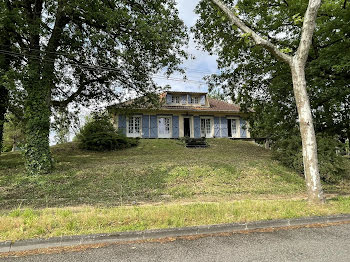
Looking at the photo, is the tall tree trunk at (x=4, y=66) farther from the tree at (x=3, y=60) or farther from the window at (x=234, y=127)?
the window at (x=234, y=127)

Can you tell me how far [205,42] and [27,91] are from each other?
30.5 ft

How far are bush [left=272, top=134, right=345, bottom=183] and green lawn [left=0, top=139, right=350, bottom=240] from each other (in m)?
0.37

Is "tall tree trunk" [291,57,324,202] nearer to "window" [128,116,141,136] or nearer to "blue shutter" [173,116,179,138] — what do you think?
"blue shutter" [173,116,179,138]

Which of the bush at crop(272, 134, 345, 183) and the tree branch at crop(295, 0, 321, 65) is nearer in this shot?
the tree branch at crop(295, 0, 321, 65)

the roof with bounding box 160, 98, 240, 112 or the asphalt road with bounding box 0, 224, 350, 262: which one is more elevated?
the roof with bounding box 160, 98, 240, 112

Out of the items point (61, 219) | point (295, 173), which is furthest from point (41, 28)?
point (295, 173)

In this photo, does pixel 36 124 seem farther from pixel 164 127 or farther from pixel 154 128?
pixel 164 127

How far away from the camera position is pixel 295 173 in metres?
10.3

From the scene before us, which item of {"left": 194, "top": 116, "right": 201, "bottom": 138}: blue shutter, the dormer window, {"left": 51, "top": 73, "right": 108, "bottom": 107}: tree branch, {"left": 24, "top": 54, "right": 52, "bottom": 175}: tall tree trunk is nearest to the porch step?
{"left": 194, "top": 116, "right": 201, "bottom": 138}: blue shutter

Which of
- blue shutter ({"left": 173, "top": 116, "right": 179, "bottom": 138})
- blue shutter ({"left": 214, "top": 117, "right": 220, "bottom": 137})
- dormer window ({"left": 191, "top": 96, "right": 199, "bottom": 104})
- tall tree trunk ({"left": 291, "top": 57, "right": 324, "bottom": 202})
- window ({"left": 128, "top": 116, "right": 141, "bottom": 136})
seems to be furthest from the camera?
dormer window ({"left": 191, "top": 96, "right": 199, "bottom": 104})

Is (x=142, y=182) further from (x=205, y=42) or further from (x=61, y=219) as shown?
(x=205, y=42)

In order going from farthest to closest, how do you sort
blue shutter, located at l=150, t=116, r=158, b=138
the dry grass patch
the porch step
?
blue shutter, located at l=150, t=116, r=158, b=138 → the porch step → the dry grass patch

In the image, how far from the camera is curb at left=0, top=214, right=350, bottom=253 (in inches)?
142

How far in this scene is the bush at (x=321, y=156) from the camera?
9.38 meters
